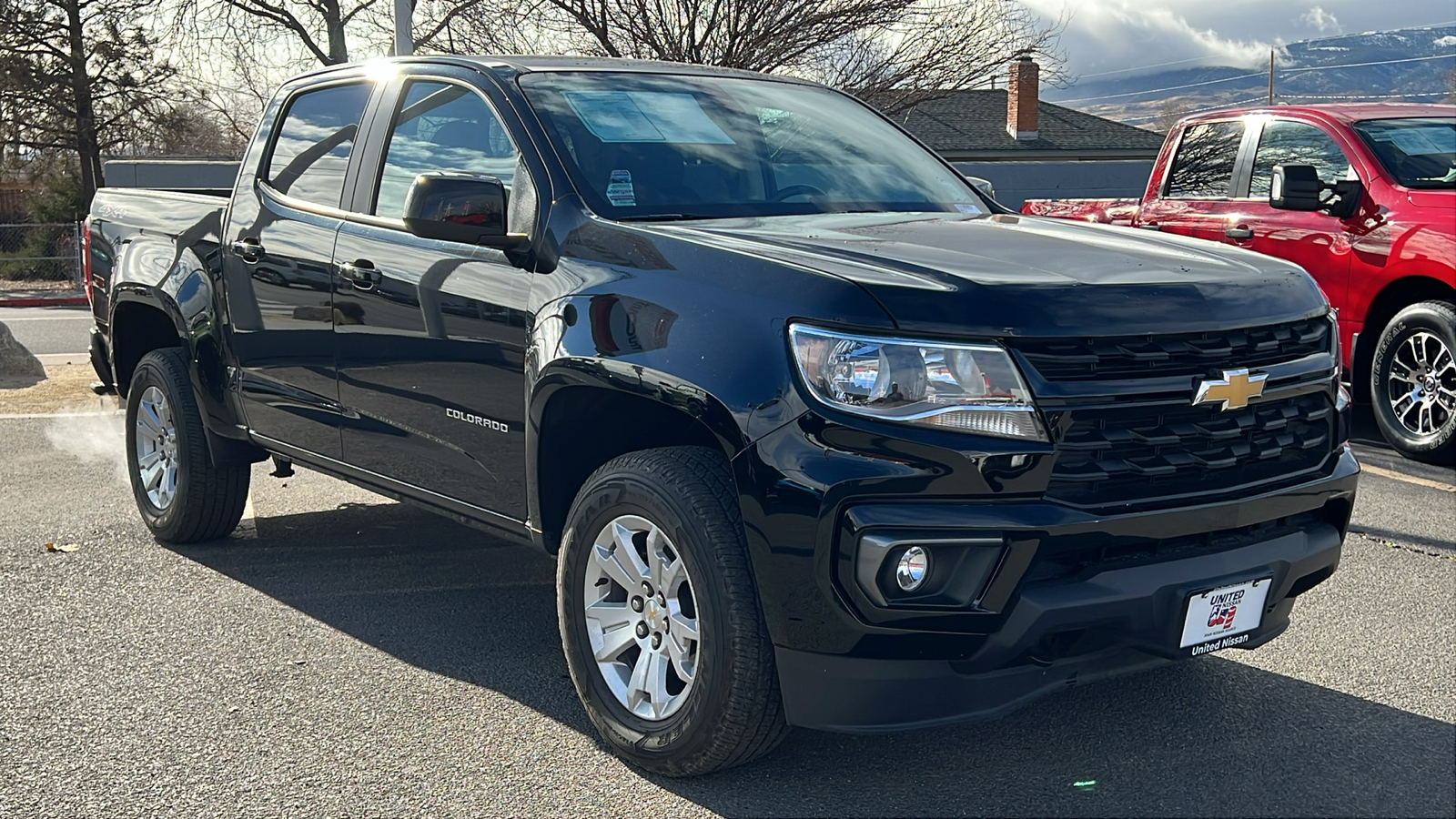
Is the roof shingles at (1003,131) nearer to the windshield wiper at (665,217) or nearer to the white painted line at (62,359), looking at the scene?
the white painted line at (62,359)

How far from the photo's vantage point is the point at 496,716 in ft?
13.3

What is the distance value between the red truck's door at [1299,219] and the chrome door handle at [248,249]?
18.3 feet

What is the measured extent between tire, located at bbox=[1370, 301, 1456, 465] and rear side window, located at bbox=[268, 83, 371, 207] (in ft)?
17.9

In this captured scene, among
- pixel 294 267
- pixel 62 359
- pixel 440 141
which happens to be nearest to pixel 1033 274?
pixel 440 141

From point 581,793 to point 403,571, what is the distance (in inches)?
91.2

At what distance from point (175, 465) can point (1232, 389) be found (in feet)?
14.1

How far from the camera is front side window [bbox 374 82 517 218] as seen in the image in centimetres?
437

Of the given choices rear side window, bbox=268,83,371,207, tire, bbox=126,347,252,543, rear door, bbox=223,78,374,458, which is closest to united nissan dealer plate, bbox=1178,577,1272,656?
rear door, bbox=223,78,374,458

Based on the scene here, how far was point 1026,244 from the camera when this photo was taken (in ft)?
12.5

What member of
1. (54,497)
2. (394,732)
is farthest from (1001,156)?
(394,732)

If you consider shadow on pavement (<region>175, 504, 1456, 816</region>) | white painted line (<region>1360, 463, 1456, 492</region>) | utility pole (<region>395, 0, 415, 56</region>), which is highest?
utility pole (<region>395, 0, 415, 56</region>)

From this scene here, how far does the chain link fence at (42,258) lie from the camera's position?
28.1m

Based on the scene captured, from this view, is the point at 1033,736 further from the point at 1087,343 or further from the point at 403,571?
the point at 403,571

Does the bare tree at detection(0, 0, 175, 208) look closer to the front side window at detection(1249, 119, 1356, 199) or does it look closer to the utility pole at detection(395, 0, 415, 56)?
the utility pole at detection(395, 0, 415, 56)
